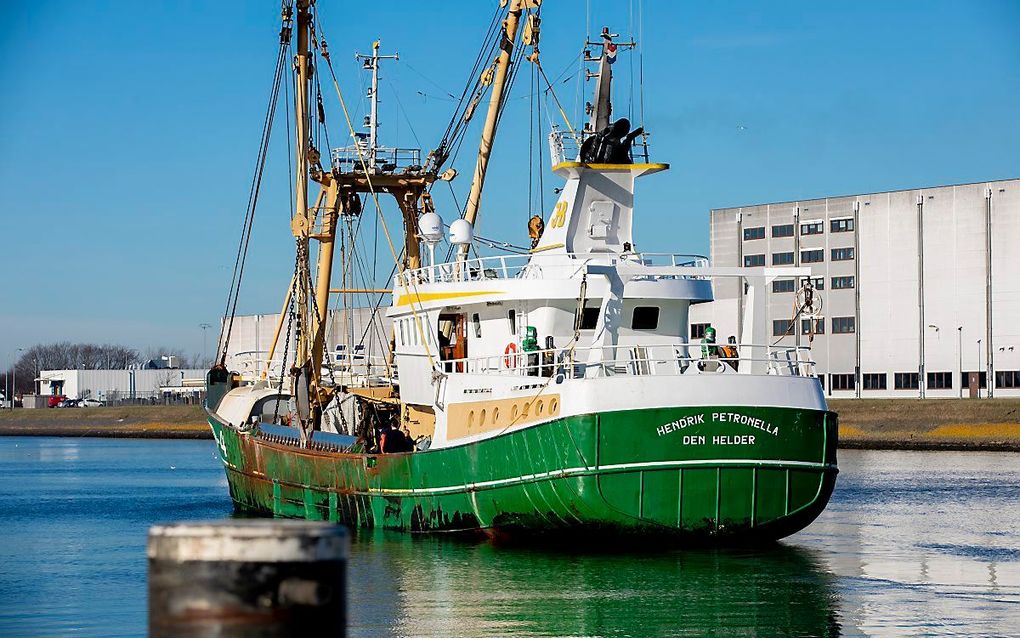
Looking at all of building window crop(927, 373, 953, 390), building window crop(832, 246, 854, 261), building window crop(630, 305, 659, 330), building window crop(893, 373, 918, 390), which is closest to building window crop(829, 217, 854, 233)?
building window crop(832, 246, 854, 261)

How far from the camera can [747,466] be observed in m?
23.2

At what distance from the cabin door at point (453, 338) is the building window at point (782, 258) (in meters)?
63.1

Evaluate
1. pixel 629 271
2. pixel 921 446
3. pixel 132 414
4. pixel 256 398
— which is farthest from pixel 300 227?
pixel 132 414

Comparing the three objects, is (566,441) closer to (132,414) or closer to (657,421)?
(657,421)

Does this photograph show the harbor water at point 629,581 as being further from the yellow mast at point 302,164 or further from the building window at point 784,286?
the building window at point 784,286

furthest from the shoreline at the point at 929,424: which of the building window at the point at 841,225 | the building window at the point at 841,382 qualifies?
the building window at the point at 841,225

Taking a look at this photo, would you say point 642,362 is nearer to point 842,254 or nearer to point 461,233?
point 461,233

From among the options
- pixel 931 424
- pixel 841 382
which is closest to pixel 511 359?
pixel 931 424

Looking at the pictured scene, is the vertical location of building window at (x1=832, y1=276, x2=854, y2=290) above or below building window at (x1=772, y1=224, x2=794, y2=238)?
below

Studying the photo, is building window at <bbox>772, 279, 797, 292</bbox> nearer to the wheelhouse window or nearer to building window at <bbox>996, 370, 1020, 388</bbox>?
building window at <bbox>996, 370, 1020, 388</bbox>

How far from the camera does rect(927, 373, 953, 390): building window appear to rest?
83.5 m

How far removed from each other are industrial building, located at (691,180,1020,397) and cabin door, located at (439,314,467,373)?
50.1 m

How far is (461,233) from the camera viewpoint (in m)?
31.5

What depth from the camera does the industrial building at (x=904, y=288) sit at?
81250 mm
